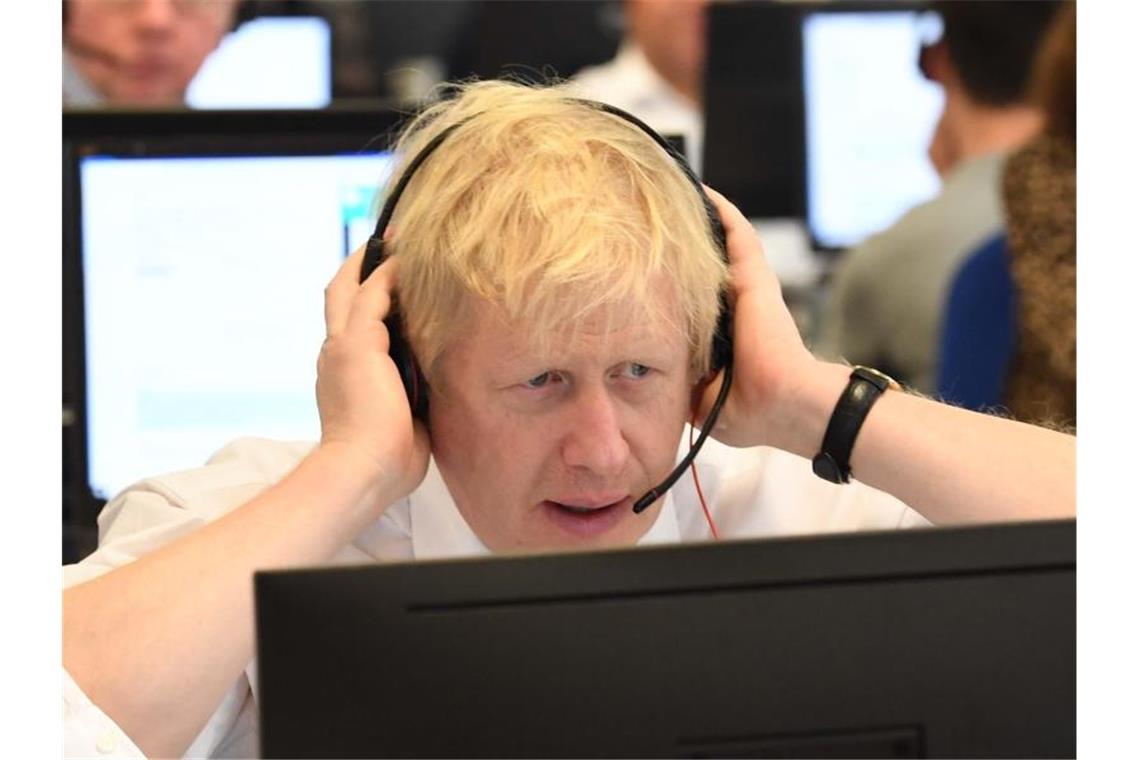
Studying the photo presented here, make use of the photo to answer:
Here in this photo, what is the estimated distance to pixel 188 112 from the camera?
205 centimetres

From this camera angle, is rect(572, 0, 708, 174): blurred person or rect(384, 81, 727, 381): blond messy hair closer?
rect(384, 81, 727, 381): blond messy hair

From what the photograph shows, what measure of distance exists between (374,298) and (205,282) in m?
0.63

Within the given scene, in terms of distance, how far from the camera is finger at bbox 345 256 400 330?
1.48 m

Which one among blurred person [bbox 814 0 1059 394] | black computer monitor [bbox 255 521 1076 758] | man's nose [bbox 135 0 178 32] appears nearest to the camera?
black computer monitor [bbox 255 521 1076 758]

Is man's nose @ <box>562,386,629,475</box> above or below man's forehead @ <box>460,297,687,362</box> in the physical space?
below

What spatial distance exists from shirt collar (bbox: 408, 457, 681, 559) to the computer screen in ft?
6.56

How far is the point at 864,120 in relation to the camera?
373 centimetres

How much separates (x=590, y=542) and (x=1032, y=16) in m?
2.26

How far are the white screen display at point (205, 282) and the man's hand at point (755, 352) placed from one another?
25.1 inches

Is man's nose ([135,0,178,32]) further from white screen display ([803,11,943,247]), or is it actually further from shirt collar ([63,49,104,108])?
white screen display ([803,11,943,247])

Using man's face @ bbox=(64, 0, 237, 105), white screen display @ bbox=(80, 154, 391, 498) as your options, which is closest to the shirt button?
white screen display @ bbox=(80, 154, 391, 498)
